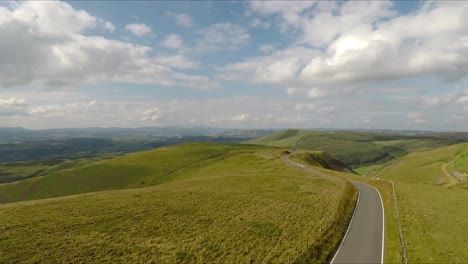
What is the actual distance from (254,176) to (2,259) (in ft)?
185

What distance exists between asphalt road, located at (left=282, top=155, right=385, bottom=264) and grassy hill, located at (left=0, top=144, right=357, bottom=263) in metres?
1.15

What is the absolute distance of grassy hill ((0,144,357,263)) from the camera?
85.5ft

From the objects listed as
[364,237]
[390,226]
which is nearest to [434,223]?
[390,226]

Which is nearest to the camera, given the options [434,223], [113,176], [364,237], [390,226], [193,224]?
[364,237]

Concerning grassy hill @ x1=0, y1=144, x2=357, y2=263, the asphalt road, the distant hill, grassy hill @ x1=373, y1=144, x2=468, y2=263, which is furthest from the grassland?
the distant hill

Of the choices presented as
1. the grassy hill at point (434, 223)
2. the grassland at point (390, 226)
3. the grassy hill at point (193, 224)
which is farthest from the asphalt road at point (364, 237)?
the grassy hill at point (434, 223)

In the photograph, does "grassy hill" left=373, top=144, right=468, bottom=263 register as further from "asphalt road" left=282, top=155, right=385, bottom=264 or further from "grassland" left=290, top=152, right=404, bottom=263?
"asphalt road" left=282, top=155, right=385, bottom=264

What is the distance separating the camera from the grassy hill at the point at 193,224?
85.5 ft

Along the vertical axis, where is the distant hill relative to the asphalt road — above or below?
below

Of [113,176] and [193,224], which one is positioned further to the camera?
[113,176]

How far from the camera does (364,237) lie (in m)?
30.7

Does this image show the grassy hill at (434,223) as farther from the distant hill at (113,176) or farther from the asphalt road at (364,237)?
the distant hill at (113,176)

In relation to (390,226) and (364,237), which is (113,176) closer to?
(364,237)

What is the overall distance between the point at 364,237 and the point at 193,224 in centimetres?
2115
